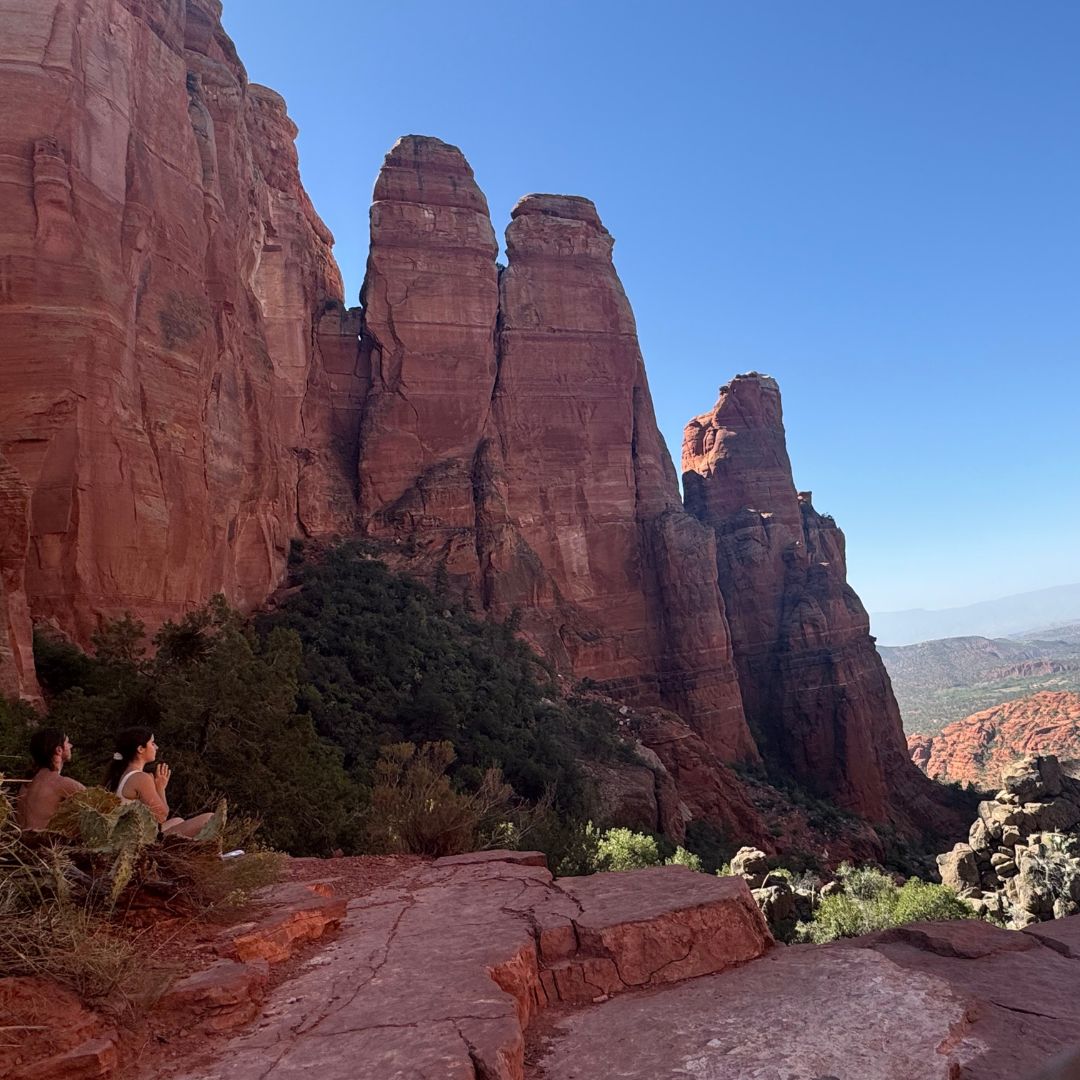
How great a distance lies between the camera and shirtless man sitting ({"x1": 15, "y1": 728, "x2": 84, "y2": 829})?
4727 millimetres

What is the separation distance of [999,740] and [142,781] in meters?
71.1

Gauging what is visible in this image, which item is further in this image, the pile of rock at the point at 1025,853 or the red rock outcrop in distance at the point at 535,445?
the red rock outcrop in distance at the point at 535,445

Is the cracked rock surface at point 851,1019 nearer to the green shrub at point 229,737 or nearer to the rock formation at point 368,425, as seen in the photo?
the green shrub at point 229,737

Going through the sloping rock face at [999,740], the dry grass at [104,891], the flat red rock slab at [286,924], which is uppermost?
the dry grass at [104,891]

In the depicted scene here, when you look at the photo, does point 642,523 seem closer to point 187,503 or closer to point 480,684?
point 480,684

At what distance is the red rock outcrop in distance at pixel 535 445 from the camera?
3203cm

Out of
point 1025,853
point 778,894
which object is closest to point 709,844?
point 778,894

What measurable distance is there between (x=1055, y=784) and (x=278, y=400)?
1162 inches

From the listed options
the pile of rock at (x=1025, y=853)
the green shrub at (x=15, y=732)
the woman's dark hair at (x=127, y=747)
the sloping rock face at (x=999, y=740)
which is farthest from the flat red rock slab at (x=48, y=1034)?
the sloping rock face at (x=999, y=740)

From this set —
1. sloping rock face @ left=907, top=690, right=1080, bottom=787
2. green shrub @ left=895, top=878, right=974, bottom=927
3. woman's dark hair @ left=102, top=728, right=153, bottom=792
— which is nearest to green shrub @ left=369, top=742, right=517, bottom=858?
woman's dark hair @ left=102, top=728, right=153, bottom=792

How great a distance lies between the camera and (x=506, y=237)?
36.4 m

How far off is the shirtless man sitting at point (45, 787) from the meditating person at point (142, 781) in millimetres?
398

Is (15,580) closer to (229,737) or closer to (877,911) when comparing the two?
(229,737)

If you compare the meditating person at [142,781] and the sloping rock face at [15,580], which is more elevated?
the sloping rock face at [15,580]
